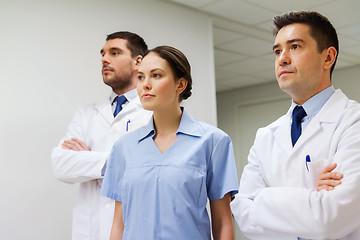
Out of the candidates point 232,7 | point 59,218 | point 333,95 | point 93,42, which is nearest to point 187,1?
point 232,7

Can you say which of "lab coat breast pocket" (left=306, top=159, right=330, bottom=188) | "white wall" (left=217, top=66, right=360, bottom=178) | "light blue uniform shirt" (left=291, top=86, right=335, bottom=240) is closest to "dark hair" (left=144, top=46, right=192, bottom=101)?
"light blue uniform shirt" (left=291, top=86, right=335, bottom=240)

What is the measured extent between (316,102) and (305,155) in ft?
0.63

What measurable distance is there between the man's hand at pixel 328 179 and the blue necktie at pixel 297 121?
0.72ft

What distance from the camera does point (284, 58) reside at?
1.28 meters

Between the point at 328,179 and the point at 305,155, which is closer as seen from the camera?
the point at 328,179

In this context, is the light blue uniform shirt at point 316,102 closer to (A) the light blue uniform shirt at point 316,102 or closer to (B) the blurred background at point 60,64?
(A) the light blue uniform shirt at point 316,102

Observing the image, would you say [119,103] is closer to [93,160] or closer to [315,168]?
[93,160]

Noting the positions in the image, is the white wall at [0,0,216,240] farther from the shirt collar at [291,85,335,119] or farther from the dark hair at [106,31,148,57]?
the shirt collar at [291,85,335,119]

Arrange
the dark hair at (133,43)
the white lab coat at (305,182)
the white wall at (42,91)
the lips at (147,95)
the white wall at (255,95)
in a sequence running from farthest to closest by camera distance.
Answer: the white wall at (255,95)
the white wall at (42,91)
the dark hair at (133,43)
the lips at (147,95)
the white lab coat at (305,182)

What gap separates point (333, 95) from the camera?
1294 mm

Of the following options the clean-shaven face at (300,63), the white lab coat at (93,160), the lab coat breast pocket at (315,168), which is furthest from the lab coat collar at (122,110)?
the lab coat breast pocket at (315,168)

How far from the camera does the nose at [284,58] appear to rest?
1279mm

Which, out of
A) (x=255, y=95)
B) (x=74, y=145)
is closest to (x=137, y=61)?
(x=74, y=145)

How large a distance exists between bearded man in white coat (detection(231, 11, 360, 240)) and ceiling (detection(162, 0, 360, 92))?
2107mm
